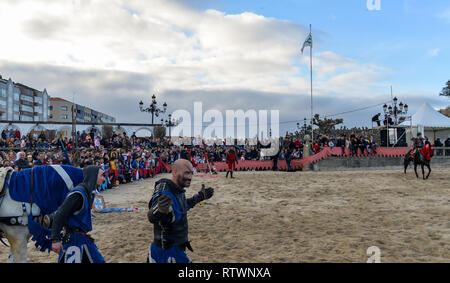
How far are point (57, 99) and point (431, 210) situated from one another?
10043cm

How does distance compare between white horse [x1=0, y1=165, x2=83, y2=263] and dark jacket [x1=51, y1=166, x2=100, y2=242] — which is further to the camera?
white horse [x1=0, y1=165, x2=83, y2=263]

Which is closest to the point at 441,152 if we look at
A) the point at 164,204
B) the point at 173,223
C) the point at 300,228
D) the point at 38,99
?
the point at 300,228

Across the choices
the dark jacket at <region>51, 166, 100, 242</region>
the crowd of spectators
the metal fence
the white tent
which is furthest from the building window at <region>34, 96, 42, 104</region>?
the dark jacket at <region>51, 166, 100, 242</region>

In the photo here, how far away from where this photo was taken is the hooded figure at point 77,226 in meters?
2.92

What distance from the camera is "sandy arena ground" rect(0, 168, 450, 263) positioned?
524cm

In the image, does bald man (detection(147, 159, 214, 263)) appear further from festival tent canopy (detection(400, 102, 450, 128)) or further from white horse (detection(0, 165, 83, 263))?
festival tent canopy (detection(400, 102, 450, 128))

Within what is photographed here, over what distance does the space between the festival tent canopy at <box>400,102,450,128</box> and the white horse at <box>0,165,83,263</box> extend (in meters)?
29.6

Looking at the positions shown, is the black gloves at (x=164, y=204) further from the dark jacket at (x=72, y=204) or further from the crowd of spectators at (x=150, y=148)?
the crowd of spectators at (x=150, y=148)

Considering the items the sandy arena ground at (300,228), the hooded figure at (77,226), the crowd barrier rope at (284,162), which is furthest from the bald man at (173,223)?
the crowd barrier rope at (284,162)

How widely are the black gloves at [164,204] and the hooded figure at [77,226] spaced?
80 cm

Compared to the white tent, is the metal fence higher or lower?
lower

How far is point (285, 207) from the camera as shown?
9258mm
